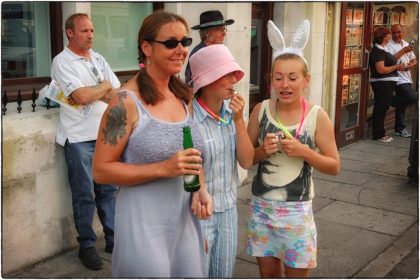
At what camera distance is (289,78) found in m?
3.11

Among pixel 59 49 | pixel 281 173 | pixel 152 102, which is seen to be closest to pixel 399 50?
pixel 59 49

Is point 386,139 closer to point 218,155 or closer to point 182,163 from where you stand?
point 218,155

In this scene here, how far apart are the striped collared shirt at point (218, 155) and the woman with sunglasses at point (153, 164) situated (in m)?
0.20

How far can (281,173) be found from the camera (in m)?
3.22

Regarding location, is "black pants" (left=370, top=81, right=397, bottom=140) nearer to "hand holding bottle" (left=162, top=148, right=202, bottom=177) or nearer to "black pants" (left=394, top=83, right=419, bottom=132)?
"black pants" (left=394, top=83, right=419, bottom=132)

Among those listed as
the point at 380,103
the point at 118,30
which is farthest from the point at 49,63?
the point at 380,103

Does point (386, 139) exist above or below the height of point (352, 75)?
below

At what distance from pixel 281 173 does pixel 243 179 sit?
3.87 metres

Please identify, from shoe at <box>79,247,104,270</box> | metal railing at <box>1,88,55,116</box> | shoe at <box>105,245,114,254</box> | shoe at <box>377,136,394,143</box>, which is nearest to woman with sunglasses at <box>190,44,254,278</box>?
shoe at <box>79,247,104,270</box>

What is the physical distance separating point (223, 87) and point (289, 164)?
2.16ft

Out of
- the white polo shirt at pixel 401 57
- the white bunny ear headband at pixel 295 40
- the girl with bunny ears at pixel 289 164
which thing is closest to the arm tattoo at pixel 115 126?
the girl with bunny ears at pixel 289 164

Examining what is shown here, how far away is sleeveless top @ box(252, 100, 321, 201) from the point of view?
3.18 meters

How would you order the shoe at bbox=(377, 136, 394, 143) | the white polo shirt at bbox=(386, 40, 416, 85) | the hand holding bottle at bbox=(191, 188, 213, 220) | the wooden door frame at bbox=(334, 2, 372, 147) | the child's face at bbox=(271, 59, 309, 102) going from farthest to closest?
1. the white polo shirt at bbox=(386, 40, 416, 85)
2. the shoe at bbox=(377, 136, 394, 143)
3. the wooden door frame at bbox=(334, 2, 372, 147)
4. the child's face at bbox=(271, 59, 309, 102)
5. the hand holding bottle at bbox=(191, 188, 213, 220)

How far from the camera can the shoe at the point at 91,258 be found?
14.9 feet
